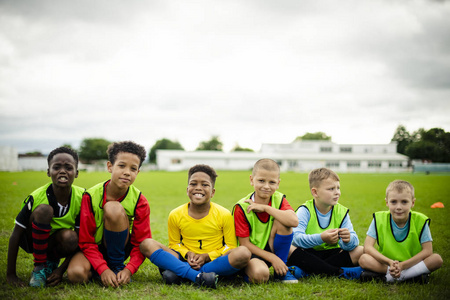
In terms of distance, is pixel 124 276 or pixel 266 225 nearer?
pixel 124 276

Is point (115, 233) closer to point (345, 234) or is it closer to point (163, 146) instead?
point (345, 234)

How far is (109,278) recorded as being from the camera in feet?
10.5

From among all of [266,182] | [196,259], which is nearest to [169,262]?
[196,259]

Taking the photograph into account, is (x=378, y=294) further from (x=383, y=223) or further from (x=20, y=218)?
(x=20, y=218)

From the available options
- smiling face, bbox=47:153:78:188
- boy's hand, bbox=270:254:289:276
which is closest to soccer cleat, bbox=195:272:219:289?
boy's hand, bbox=270:254:289:276

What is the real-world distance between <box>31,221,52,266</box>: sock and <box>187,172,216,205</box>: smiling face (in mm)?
1529

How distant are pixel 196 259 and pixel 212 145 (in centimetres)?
9487

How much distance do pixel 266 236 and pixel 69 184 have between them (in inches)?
92.3

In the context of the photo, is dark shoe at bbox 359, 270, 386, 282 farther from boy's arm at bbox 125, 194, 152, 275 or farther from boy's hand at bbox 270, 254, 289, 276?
boy's arm at bbox 125, 194, 152, 275

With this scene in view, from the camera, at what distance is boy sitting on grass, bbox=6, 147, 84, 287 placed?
3.20 meters

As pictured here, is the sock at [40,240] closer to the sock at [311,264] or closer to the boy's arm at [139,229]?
the boy's arm at [139,229]

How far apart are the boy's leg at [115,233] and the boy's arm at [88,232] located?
126 mm

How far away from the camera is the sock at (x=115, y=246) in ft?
10.9

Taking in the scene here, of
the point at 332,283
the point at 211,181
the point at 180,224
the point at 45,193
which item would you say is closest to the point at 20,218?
the point at 45,193
